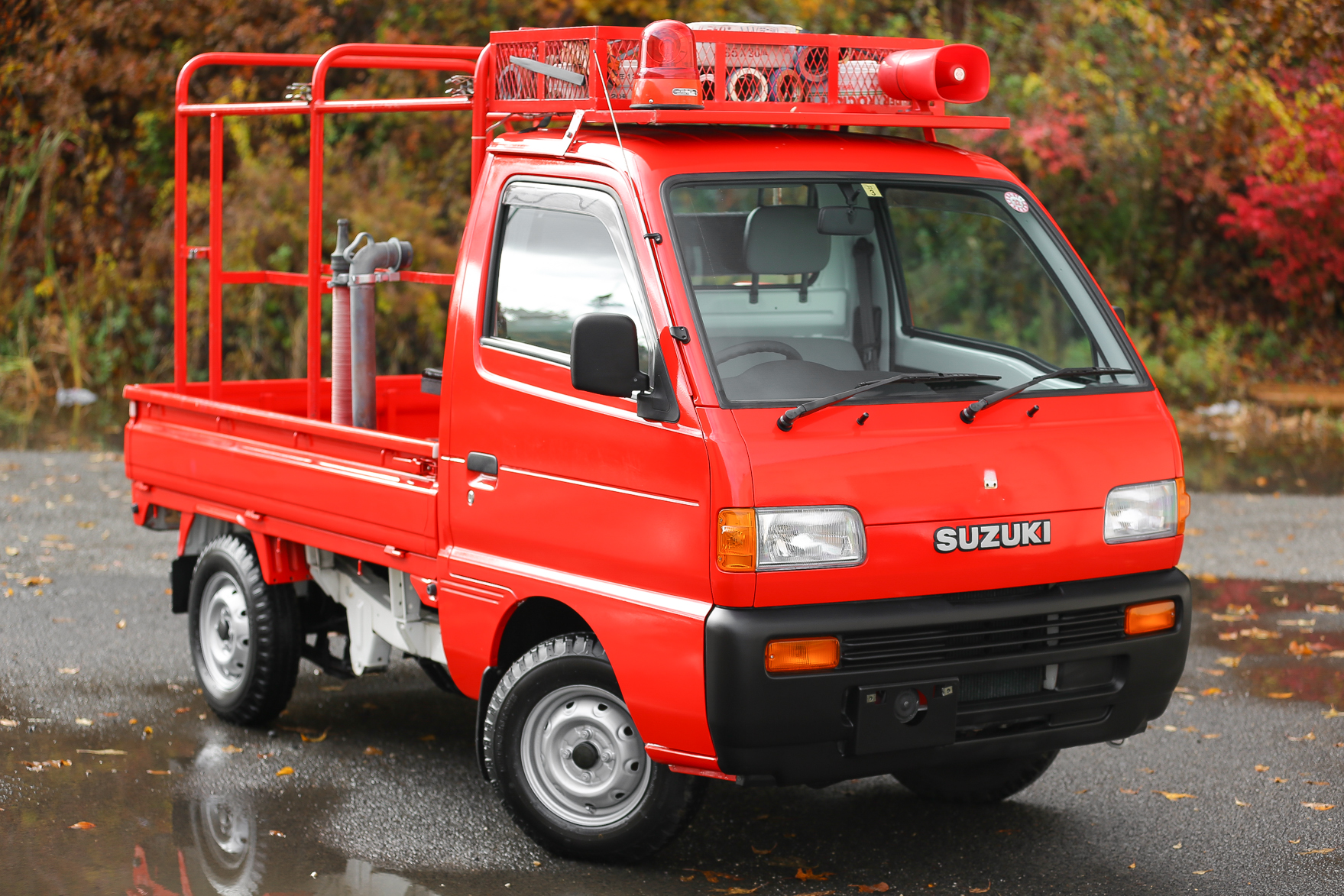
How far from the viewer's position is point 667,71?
188 inches

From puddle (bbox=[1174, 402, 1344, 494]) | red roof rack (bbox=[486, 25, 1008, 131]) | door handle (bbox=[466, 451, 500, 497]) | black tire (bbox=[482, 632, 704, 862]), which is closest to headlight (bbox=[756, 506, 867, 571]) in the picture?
black tire (bbox=[482, 632, 704, 862])

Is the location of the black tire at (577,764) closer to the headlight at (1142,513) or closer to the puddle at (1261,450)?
the headlight at (1142,513)

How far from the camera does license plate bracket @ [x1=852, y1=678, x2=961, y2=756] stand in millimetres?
4445

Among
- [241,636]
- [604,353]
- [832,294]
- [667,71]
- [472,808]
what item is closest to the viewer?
[604,353]

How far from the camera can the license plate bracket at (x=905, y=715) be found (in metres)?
4.45

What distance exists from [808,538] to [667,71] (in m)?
1.49

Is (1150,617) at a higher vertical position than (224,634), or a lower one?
higher

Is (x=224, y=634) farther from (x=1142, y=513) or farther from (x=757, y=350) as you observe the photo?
(x=1142, y=513)

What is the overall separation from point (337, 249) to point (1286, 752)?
4.30m

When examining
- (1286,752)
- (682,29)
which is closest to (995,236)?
(1286,752)

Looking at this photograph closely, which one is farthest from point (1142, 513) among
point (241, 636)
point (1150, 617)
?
point (241, 636)

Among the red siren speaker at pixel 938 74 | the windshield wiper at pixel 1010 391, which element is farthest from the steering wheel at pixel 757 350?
the red siren speaker at pixel 938 74

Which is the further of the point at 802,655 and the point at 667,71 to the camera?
the point at 667,71

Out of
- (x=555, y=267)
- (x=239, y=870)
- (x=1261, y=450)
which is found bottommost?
(x=1261, y=450)
